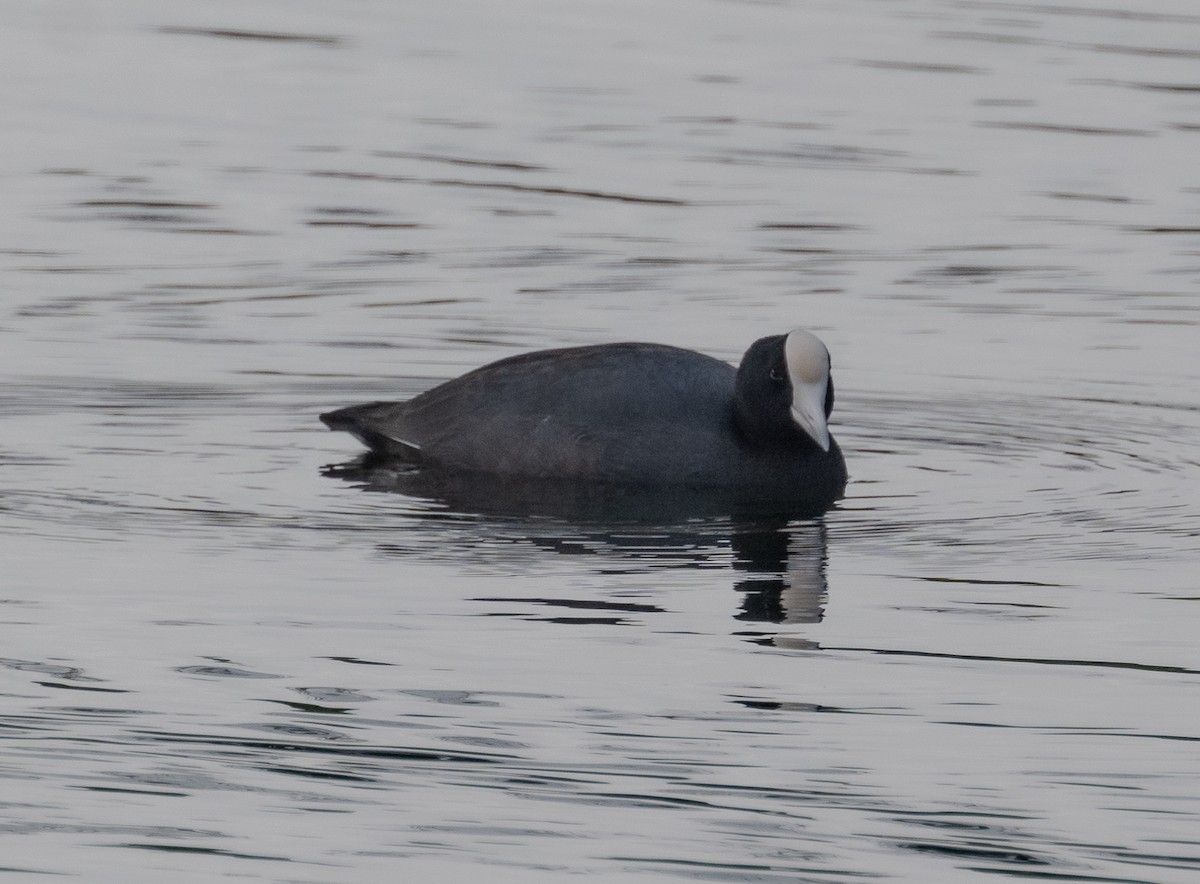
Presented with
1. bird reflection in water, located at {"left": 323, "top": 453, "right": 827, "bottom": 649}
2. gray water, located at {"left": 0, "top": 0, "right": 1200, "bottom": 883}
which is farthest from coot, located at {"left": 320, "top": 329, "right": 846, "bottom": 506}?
gray water, located at {"left": 0, "top": 0, "right": 1200, "bottom": 883}

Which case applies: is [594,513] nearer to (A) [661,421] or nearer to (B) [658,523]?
(B) [658,523]

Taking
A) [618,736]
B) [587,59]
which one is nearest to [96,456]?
[618,736]

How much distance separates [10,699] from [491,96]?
10.9 meters

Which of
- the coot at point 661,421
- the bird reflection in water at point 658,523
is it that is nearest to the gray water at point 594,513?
the bird reflection in water at point 658,523

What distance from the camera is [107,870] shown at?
4.70 metres

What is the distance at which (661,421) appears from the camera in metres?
8.31

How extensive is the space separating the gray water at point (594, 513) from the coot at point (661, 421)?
0.94 feet

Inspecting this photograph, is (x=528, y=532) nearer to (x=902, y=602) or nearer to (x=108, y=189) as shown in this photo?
(x=902, y=602)

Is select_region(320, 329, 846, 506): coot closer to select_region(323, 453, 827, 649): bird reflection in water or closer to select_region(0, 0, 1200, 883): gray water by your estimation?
select_region(323, 453, 827, 649): bird reflection in water

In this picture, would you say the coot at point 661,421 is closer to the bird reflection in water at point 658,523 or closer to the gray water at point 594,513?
the bird reflection in water at point 658,523

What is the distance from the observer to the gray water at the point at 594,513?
5.11m

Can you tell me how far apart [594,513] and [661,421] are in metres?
0.47

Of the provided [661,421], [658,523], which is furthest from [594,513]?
[661,421]

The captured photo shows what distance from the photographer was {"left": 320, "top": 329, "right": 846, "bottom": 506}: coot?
27.0ft
